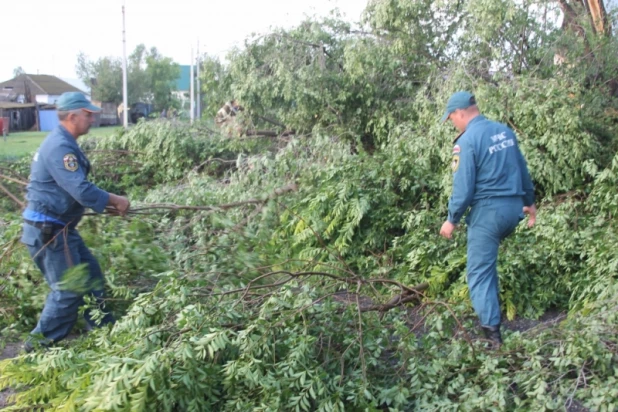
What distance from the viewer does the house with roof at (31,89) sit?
143 feet

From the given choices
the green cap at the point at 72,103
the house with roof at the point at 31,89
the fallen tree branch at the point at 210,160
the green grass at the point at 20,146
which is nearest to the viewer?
the green cap at the point at 72,103

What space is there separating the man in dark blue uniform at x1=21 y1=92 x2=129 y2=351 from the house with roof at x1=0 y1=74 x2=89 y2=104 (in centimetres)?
4134

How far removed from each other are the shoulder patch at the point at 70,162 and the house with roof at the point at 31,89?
4156 cm

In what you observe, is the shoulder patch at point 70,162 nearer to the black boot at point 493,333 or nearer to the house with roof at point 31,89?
the black boot at point 493,333

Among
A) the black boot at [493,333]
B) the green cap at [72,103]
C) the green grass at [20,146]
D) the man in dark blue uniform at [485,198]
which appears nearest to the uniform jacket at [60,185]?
the green cap at [72,103]

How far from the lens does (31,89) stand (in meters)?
45.5

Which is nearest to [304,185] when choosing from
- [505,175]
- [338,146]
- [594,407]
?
[338,146]

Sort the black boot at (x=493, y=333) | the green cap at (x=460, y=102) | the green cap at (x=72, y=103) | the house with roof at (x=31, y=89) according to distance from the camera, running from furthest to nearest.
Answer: the house with roof at (x=31, y=89) → the green cap at (x=460, y=102) → the green cap at (x=72, y=103) → the black boot at (x=493, y=333)

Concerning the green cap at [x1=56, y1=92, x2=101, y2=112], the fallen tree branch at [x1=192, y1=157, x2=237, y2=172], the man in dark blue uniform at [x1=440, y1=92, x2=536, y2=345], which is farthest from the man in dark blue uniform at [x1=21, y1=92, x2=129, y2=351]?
the fallen tree branch at [x1=192, y1=157, x2=237, y2=172]

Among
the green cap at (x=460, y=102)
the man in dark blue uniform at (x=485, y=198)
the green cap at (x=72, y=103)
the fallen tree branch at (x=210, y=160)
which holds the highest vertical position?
the green cap at (x=460, y=102)

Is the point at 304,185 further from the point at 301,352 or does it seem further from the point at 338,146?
the point at 301,352

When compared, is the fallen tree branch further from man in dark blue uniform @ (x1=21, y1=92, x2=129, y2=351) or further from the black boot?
the black boot

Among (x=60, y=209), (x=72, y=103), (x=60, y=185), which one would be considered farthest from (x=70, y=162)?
(x=72, y=103)

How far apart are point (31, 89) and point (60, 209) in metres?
45.9
